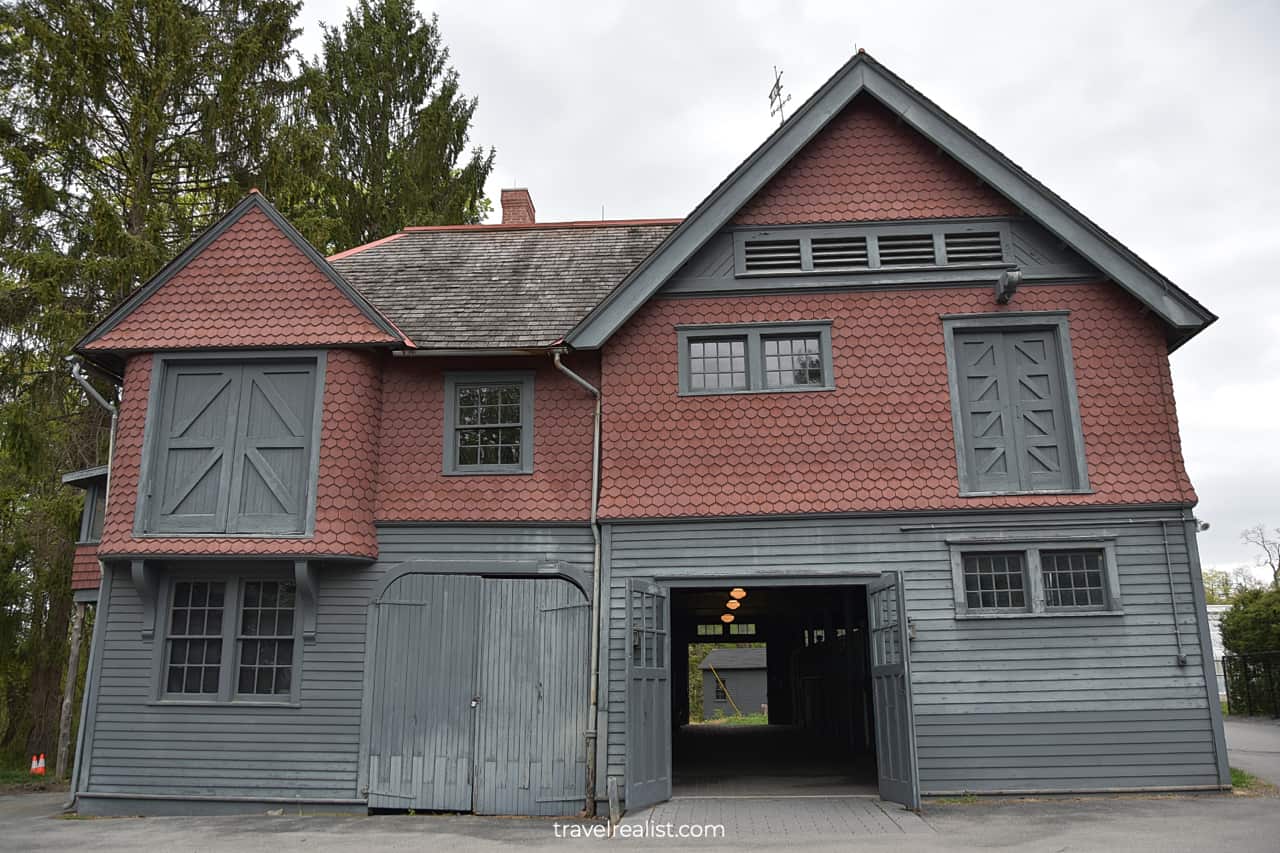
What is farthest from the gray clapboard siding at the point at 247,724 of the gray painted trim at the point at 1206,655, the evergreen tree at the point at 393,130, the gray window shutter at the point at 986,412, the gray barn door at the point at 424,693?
the evergreen tree at the point at 393,130

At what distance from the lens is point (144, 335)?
1292 cm

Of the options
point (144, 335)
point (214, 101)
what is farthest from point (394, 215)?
point (144, 335)

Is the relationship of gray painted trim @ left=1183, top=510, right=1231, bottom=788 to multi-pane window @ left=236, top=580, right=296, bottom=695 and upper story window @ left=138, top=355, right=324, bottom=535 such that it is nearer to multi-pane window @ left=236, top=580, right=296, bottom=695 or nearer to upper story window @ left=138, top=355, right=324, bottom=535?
upper story window @ left=138, top=355, right=324, bottom=535

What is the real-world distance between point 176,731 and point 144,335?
5.43 m

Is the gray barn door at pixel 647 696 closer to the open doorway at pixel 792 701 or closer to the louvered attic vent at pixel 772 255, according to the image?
the open doorway at pixel 792 701

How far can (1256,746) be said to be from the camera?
1670 centimetres

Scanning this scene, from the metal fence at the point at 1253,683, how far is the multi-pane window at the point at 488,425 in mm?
19602

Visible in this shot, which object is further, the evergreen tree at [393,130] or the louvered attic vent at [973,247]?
the evergreen tree at [393,130]

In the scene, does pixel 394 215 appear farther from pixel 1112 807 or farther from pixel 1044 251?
pixel 1112 807

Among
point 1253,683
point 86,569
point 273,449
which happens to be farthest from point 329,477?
point 1253,683

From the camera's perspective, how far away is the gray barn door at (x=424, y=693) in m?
11.9

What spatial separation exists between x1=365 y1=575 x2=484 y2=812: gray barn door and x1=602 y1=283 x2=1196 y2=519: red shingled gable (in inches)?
Answer: 100

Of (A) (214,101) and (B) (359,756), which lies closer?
(B) (359,756)

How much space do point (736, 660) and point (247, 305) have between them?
37515 millimetres
